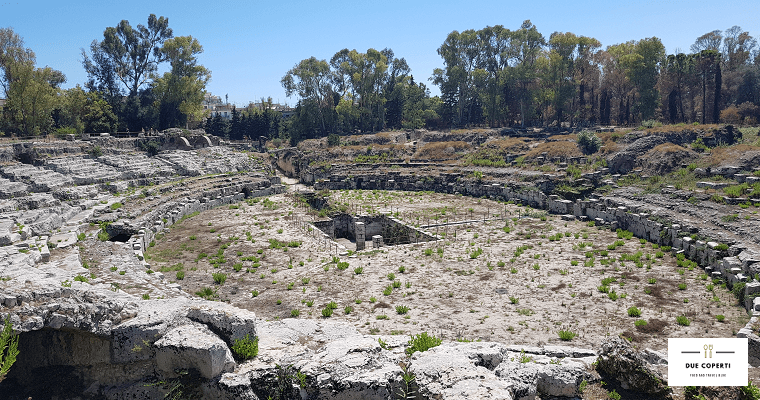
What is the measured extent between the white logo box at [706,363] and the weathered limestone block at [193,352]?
8063mm

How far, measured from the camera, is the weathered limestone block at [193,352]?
853 centimetres

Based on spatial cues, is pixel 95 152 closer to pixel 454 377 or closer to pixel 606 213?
pixel 606 213

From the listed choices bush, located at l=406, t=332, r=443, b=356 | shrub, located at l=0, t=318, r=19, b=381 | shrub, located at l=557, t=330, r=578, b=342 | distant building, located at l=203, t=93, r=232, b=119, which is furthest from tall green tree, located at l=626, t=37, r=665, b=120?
distant building, located at l=203, t=93, r=232, b=119

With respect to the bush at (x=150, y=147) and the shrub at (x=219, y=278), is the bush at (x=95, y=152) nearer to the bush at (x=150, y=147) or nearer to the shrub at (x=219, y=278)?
the bush at (x=150, y=147)

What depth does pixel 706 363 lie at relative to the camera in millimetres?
8797

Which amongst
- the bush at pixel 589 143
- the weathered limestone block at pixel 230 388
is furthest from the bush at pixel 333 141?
the weathered limestone block at pixel 230 388

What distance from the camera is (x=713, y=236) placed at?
19812 millimetres

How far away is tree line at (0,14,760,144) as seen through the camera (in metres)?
46.8

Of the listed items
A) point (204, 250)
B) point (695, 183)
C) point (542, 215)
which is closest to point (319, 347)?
point (204, 250)

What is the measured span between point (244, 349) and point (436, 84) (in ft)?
203

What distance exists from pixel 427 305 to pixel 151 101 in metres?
53.1

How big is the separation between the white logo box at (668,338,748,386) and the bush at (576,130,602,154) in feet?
103

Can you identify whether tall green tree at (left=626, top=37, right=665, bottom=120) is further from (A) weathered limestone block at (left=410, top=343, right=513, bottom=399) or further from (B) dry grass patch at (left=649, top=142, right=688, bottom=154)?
(A) weathered limestone block at (left=410, top=343, right=513, bottom=399)

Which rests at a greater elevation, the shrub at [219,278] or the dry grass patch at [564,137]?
the dry grass patch at [564,137]
